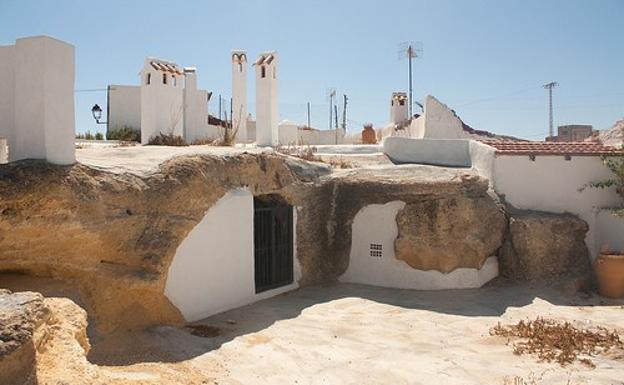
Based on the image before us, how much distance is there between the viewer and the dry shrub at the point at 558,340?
24.3ft

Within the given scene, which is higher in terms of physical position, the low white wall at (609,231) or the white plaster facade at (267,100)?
the white plaster facade at (267,100)

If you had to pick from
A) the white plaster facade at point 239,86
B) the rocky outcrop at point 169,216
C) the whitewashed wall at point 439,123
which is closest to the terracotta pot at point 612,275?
the rocky outcrop at point 169,216

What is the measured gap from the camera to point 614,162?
11836mm

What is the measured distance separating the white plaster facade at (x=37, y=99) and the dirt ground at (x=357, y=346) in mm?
2711

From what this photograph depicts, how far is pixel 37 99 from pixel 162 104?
10.2m

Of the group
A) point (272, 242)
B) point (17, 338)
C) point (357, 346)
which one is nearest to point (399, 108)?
point (272, 242)

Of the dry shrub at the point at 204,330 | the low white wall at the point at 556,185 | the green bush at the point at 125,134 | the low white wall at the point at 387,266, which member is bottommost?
the dry shrub at the point at 204,330

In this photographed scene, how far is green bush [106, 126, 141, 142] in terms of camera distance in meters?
20.3

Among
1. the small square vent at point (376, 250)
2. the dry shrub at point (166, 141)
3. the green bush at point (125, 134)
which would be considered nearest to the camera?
the small square vent at point (376, 250)

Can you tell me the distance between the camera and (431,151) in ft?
46.6

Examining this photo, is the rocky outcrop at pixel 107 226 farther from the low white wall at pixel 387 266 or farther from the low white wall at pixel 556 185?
the low white wall at pixel 556 185

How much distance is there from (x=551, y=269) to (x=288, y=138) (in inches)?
547

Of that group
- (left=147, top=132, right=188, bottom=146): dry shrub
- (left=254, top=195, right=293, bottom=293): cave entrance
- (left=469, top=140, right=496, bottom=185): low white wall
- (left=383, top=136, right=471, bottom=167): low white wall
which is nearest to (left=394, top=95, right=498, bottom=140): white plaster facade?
(left=383, top=136, right=471, bottom=167): low white wall

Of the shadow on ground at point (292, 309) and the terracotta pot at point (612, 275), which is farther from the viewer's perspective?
the terracotta pot at point (612, 275)
